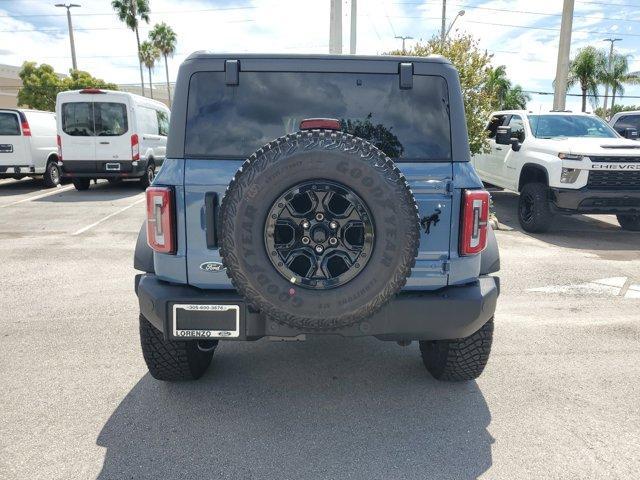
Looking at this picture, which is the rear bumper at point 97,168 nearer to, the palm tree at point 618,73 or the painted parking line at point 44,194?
the painted parking line at point 44,194

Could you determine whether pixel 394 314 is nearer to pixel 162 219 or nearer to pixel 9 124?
pixel 162 219

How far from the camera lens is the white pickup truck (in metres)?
7.80

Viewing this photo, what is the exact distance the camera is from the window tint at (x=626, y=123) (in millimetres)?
12109

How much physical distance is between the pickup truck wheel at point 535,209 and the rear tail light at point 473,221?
6280mm

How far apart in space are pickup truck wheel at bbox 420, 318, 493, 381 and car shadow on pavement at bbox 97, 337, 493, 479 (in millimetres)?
113

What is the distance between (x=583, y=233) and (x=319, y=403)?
24.3 feet

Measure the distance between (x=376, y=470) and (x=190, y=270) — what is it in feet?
4.48

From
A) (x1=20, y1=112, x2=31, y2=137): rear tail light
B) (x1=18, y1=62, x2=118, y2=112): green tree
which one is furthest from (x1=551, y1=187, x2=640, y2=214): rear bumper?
(x1=18, y1=62, x2=118, y2=112): green tree

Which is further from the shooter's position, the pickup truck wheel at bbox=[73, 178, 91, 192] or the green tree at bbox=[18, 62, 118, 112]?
the green tree at bbox=[18, 62, 118, 112]

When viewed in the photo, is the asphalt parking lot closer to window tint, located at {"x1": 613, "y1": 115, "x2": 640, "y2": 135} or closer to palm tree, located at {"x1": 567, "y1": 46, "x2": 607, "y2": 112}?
window tint, located at {"x1": 613, "y1": 115, "x2": 640, "y2": 135}

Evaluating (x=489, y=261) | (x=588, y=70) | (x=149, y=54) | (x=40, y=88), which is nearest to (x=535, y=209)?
(x=489, y=261)

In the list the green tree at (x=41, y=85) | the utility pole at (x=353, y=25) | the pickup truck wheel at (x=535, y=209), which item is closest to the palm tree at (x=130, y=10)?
the green tree at (x=41, y=85)

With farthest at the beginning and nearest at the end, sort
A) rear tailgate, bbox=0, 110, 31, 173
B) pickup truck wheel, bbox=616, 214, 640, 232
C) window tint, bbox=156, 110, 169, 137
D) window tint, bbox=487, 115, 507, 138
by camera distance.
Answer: window tint, bbox=156, 110, 169, 137
rear tailgate, bbox=0, 110, 31, 173
window tint, bbox=487, 115, 507, 138
pickup truck wheel, bbox=616, 214, 640, 232

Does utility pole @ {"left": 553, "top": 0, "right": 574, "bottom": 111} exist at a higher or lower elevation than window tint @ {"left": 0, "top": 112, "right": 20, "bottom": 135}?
higher
